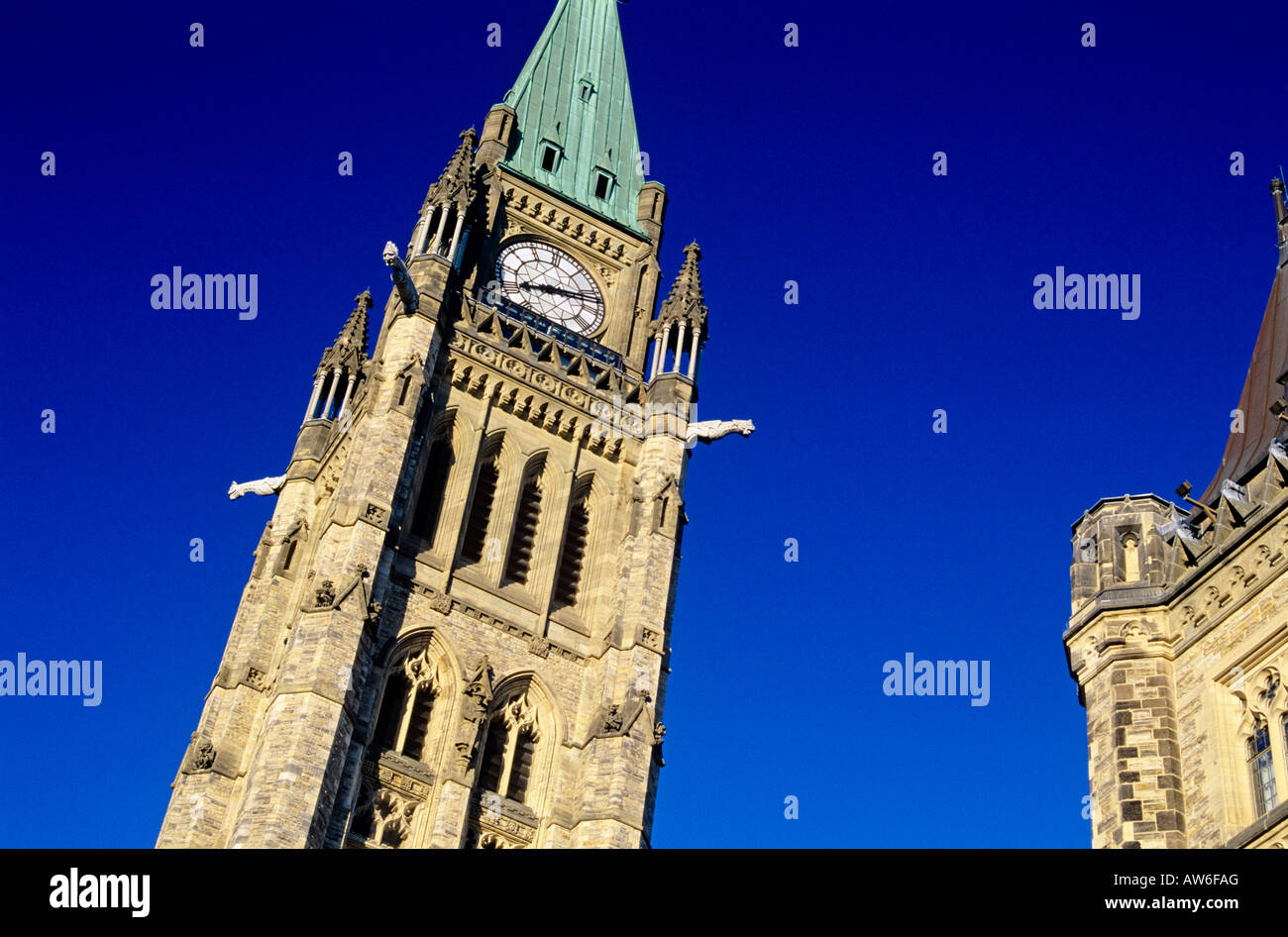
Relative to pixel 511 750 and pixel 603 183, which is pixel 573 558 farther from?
pixel 603 183

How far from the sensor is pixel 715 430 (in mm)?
47312

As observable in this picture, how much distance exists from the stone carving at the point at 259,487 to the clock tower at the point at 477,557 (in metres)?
0.13

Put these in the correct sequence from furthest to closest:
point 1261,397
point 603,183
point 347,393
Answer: point 603,183
point 347,393
point 1261,397

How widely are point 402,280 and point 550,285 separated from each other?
7.91m

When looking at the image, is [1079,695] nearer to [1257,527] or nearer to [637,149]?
[1257,527]

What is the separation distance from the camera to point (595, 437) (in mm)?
47188

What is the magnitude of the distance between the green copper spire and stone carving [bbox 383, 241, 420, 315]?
10.2 metres

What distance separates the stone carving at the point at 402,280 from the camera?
43969 mm

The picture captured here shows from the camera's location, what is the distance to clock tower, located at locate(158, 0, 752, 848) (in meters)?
38.2

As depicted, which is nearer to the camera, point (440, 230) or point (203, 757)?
point (203, 757)

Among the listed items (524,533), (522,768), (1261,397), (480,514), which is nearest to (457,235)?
(480,514)

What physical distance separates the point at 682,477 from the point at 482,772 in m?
10.0

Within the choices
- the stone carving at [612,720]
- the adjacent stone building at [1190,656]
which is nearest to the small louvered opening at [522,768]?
the stone carving at [612,720]

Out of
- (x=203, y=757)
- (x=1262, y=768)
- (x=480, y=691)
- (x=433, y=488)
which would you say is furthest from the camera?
(x=433, y=488)
